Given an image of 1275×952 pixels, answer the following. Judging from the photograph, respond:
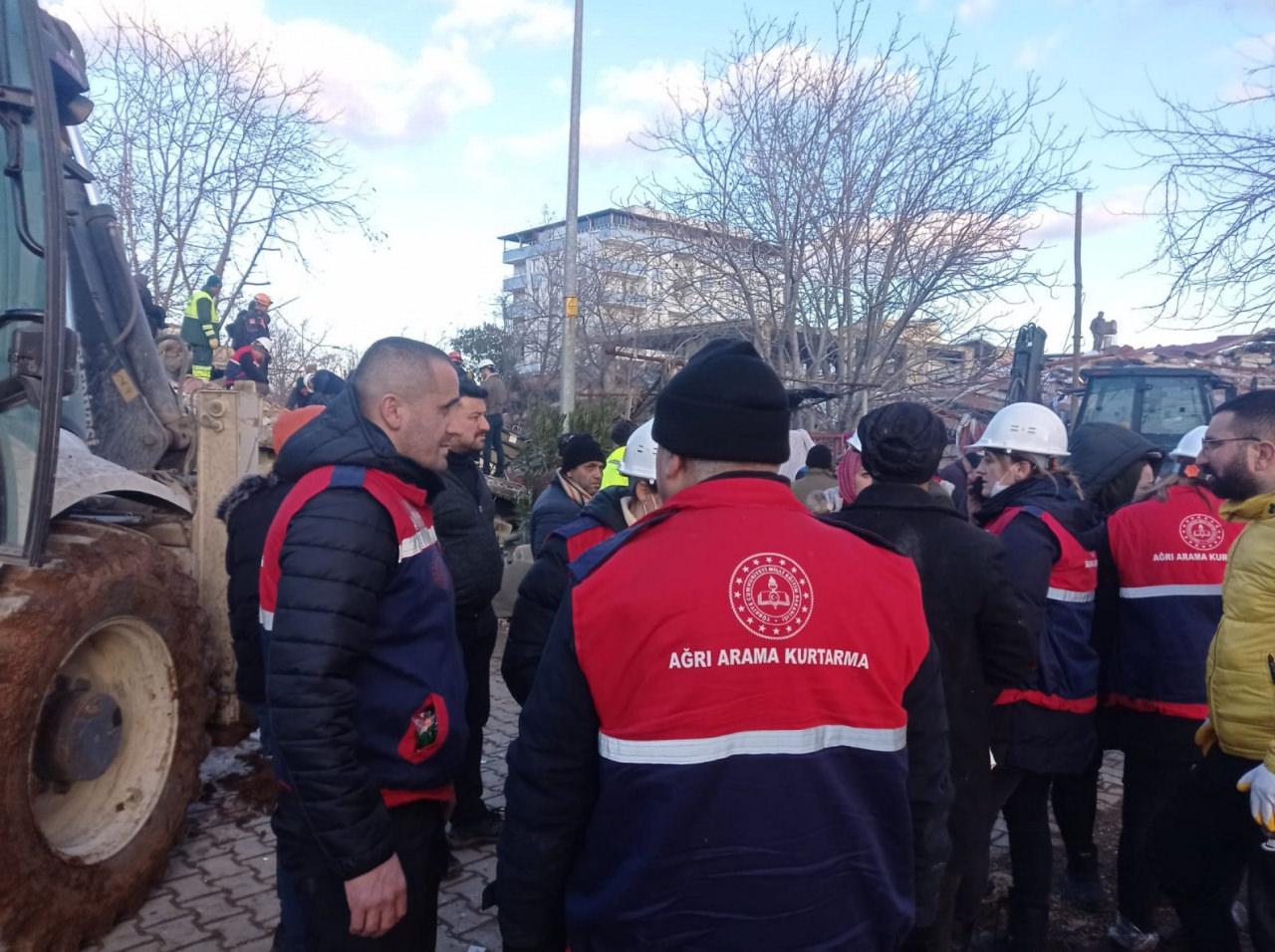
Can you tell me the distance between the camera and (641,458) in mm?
3648

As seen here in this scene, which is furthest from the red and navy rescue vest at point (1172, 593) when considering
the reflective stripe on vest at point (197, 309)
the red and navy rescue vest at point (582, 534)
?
the reflective stripe on vest at point (197, 309)

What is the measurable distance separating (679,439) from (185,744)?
3.15 metres

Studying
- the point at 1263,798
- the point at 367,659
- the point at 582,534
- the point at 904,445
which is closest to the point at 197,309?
the point at 582,534

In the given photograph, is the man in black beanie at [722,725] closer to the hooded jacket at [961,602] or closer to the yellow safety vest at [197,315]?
the hooded jacket at [961,602]

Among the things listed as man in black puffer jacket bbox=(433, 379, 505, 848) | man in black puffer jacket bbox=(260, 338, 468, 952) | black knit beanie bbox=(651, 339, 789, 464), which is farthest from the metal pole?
black knit beanie bbox=(651, 339, 789, 464)

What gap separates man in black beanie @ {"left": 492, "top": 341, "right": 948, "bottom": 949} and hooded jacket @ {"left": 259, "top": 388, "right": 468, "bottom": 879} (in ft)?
1.63

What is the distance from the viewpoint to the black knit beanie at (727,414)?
1.78 metres

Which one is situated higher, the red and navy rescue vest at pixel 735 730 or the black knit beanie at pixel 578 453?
the black knit beanie at pixel 578 453

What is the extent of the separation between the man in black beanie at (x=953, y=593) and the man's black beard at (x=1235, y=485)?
0.80 meters

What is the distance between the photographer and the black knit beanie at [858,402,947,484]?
2949mm

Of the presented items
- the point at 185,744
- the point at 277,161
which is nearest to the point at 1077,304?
the point at 277,161

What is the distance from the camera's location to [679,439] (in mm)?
1814

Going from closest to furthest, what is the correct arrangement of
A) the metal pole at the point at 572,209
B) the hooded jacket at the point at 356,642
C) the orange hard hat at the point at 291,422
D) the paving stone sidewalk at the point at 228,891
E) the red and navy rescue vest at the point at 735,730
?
the red and navy rescue vest at the point at 735,730, the hooded jacket at the point at 356,642, the orange hard hat at the point at 291,422, the paving stone sidewalk at the point at 228,891, the metal pole at the point at 572,209

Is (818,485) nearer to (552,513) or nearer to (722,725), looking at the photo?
(552,513)
